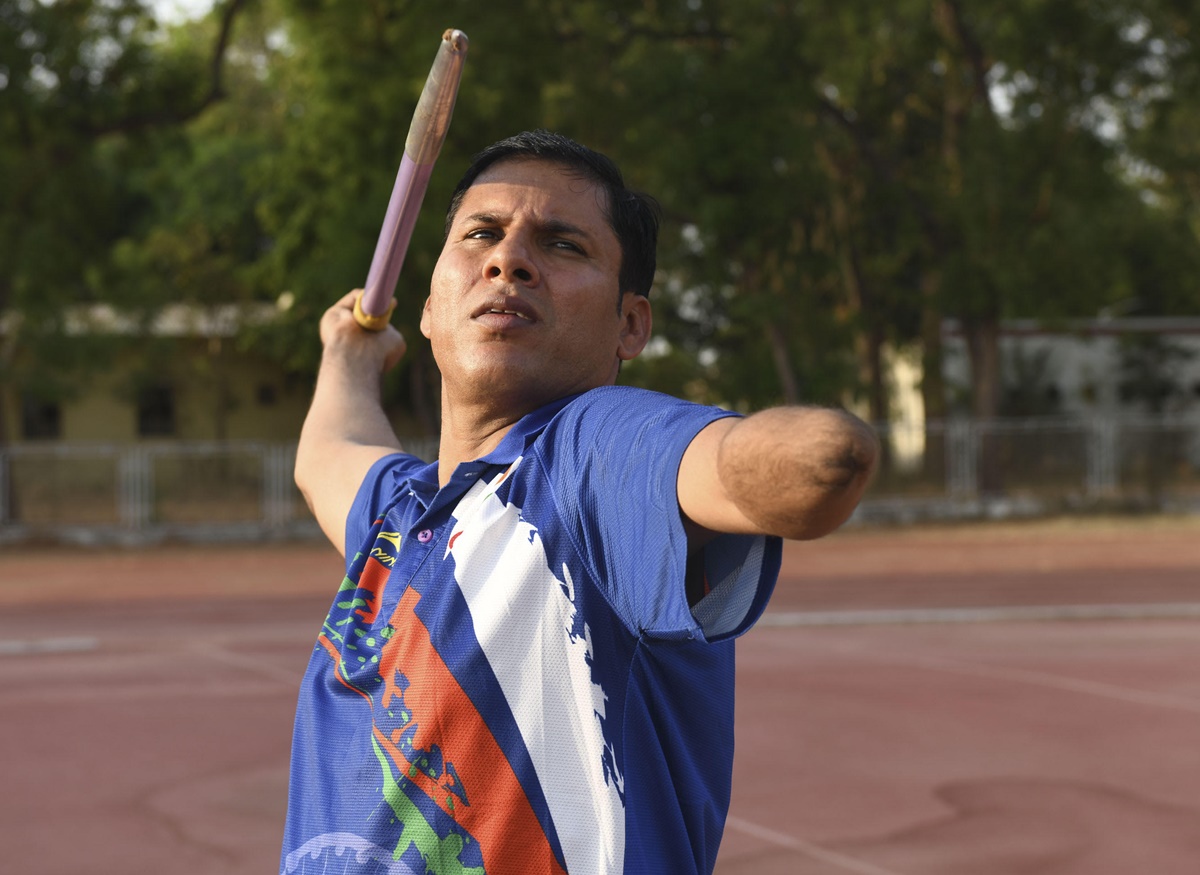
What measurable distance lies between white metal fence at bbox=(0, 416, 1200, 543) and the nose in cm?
1977

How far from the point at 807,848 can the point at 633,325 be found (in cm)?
391

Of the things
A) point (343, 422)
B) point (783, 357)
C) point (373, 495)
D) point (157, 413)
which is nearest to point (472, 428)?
point (373, 495)

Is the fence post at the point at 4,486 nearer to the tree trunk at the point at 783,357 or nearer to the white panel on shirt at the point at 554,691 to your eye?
the tree trunk at the point at 783,357

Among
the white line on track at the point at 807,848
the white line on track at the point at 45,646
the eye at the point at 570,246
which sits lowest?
the white line on track at the point at 45,646

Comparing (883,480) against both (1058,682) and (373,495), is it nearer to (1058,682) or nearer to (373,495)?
(1058,682)

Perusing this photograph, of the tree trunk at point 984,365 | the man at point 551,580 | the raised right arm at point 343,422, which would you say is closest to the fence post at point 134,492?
the tree trunk at point 984,365

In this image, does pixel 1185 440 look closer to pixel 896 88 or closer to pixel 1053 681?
pixel 896 88

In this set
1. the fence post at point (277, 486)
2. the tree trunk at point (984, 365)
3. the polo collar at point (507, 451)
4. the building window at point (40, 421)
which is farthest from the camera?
the building window at point (40, 421)

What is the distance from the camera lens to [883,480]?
23.1 m

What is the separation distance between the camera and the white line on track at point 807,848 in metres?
5.32

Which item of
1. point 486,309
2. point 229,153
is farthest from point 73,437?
point 486,309

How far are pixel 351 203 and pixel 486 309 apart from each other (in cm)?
1964

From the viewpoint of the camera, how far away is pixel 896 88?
95.9 ft

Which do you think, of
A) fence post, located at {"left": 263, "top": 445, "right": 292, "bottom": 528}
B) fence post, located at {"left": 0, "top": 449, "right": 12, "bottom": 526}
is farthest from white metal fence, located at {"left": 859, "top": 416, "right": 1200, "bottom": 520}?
fence post, located at {"left": 0, "top": 449, "right": 12, "bottom": 526}
